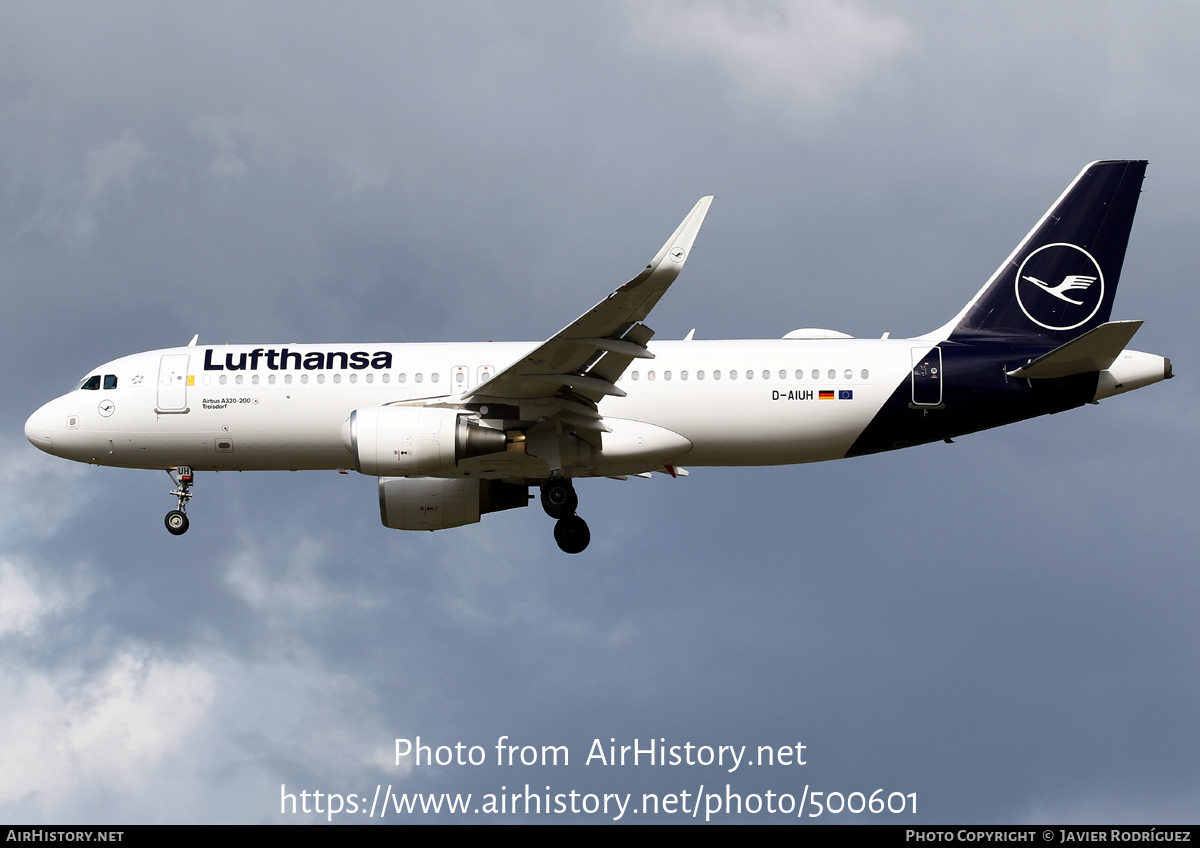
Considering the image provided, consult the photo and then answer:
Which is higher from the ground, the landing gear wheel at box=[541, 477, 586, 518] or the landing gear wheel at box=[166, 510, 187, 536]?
the landing gear wheel at box=[166, 510, 187, 536]

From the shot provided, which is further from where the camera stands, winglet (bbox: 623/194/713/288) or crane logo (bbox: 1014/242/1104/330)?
crane logo (bbox: 1014/242/1104/330)

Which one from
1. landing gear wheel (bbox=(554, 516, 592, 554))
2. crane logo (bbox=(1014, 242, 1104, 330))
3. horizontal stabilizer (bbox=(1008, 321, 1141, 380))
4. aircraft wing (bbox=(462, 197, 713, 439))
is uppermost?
crane logo (bbox=(1014, 242, 1104, 330))

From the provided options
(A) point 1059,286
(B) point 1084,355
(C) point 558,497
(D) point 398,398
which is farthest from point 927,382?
(D) point 398,398

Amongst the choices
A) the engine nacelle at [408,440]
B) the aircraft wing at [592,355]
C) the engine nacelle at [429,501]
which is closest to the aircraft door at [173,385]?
the engine nacelle at [429,501]

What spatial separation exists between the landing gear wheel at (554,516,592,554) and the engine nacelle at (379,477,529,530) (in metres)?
2.44

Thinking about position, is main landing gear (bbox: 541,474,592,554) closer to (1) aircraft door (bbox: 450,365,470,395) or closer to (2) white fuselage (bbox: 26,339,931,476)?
(2) white fuselage (bbox: 26,339,931,476)

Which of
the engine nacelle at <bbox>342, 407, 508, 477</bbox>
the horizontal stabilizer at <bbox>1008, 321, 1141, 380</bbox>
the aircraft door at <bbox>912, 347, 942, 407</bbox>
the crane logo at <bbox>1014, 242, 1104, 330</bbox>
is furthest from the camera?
the crane logo at <bbox>1014, 242, 1104, 330</bbox>

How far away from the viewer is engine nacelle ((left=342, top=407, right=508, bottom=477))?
24.3m

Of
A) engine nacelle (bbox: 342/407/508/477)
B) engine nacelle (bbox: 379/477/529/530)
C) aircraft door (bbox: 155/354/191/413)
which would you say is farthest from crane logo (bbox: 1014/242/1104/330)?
aircraft door (bbox: 155/354/191/413)

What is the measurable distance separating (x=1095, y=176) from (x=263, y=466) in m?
18.8

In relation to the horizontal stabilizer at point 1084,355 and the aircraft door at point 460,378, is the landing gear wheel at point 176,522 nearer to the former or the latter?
the aircraft door at point 460,378

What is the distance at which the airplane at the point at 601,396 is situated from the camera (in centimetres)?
2492

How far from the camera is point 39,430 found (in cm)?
2825

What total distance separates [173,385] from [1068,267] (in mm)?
19054
